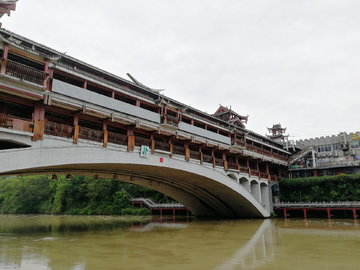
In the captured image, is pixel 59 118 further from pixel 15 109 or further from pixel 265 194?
pixel 265 194

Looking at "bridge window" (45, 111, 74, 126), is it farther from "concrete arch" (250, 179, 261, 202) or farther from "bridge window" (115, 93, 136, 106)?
"concrete arch" (250, 179, 261, 202)

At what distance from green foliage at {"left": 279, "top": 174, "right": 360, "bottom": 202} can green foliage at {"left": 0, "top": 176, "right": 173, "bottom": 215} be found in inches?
777

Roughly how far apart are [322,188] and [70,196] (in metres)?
44.7

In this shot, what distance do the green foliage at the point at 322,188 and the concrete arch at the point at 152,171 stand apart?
668 cm

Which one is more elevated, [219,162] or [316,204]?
[219,162]

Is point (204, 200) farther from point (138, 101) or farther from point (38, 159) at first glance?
point (38, 159)

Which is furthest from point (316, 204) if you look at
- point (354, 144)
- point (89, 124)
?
point (89, 124)

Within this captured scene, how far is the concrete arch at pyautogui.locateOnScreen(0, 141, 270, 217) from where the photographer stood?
1486cm

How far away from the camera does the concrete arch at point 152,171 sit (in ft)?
48.8

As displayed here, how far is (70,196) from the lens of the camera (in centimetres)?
5669

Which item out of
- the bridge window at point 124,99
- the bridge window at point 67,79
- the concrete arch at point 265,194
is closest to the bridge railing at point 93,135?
the bridge window at point 124,99

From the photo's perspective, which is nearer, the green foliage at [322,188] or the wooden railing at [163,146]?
the wooden railing at [163,146]

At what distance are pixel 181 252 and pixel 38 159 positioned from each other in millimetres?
8592

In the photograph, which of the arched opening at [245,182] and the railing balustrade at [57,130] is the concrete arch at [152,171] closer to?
the railing balustrade at [57,130]
